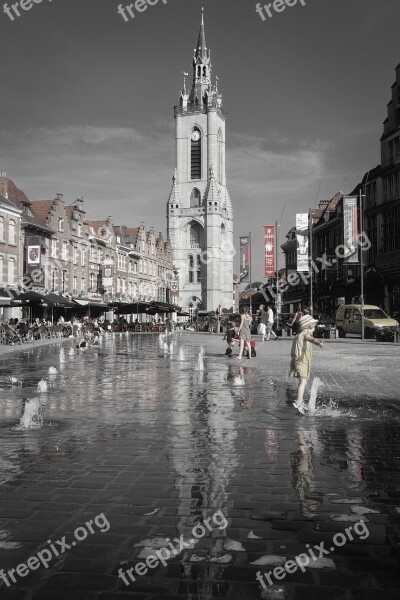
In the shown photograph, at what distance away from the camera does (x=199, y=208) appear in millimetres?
111562

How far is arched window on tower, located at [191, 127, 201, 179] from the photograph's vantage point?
4483 inches

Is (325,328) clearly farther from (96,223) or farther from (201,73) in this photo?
(201,73)

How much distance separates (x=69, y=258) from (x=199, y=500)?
5594 centimetres

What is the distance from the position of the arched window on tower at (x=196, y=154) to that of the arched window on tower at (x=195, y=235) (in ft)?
30.1

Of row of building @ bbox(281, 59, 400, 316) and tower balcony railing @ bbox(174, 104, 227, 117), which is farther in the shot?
tower balcony railing @ bbox(174, 104, 227, 117)

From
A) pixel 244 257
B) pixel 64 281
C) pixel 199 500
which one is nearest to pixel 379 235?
pixel 244 257

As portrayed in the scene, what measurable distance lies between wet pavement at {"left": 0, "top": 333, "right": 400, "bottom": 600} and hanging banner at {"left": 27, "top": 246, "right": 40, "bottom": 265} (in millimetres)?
37355

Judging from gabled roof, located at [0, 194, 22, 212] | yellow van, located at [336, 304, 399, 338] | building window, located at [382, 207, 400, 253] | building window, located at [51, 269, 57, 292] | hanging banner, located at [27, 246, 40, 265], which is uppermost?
gabled roof, located at [0, 194, 22, 212]

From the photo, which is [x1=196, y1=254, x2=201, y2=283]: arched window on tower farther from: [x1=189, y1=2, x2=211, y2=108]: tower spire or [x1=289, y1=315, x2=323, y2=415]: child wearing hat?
[x1=289, y1=315, x2=323, y2=415]: child wearing hat

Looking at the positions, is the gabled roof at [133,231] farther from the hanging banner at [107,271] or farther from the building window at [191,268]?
the building window at [191,268]

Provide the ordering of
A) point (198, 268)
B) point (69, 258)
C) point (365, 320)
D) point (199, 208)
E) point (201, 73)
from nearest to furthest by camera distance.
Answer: point (365, 320) < point (69, 258) < point (199, 208) < point (198, 268) < point (201, 73)

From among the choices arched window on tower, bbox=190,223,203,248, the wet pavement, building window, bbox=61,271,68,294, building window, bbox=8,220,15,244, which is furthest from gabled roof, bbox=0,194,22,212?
arched window on tower, bbox=190,223,203,248

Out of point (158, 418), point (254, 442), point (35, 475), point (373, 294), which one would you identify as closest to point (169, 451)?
point (254, 442)

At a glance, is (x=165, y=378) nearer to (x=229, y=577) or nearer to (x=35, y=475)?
(x=35, y=475)
